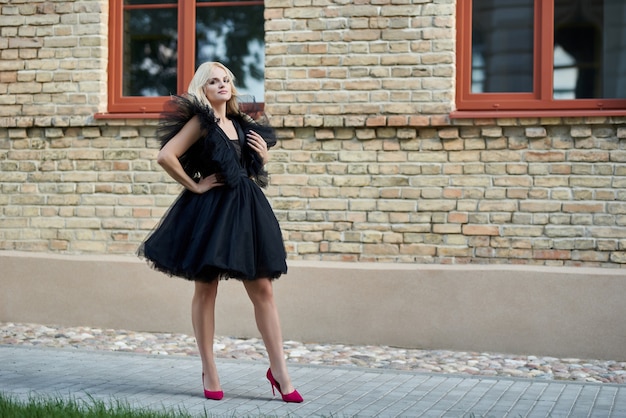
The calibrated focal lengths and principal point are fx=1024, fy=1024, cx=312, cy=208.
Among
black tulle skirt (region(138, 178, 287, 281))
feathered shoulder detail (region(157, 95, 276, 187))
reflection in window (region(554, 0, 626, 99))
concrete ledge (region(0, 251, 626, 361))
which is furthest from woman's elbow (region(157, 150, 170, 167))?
reflection in window (region(554, 0, 626, 99))

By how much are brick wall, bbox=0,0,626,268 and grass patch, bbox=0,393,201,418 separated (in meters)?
3.51

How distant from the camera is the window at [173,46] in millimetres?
8703

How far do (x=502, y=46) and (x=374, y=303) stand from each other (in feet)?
7.48

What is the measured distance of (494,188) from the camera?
7938 millimetres

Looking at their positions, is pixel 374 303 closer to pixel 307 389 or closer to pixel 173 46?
pixel 307 389

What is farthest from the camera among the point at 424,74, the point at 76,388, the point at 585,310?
the point at 424,74

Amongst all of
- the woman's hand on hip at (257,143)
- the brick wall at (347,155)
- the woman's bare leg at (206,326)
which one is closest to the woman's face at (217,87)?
the woman's hand on hip at (257,143)

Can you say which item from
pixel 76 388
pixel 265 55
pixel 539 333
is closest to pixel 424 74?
pixel 265 55

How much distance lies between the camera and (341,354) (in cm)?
760

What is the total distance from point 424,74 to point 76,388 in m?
3.79

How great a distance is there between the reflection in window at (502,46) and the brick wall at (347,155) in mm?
295

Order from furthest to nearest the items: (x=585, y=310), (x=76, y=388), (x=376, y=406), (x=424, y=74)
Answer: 1. (x=424, y=74)
2. (x=585, y=310)
3. (x=76, y=388)
4. (x=376, y=406)

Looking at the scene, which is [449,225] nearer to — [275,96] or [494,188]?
[494,188]

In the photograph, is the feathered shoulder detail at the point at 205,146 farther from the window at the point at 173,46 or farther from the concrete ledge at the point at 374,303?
the window at the point at 173,46
